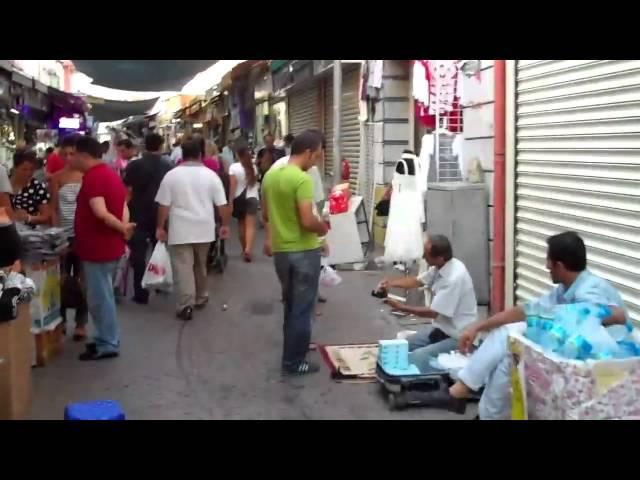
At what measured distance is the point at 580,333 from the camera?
12.9 ft

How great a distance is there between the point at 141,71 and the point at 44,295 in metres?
8.66

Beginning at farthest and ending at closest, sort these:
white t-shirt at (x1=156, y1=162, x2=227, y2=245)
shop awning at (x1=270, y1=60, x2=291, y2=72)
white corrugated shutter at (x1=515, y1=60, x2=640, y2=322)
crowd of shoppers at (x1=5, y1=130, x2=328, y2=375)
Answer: shop awning at (x1=270, y1=60, x2=291, y2=72) < white t-shirt at (x1=156, y1=162, x2=227, y2=245) < crowd of shoppers at (x1=5, y1=130, x2=328, y2=375) < white corrugated shutter at (x1=515, y1=60, x2=640, y2=322)

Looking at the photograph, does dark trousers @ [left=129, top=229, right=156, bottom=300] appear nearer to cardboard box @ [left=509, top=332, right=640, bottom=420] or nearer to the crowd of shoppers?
the crowd of shoppers

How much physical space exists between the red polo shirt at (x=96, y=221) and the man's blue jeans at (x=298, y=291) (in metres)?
1.38

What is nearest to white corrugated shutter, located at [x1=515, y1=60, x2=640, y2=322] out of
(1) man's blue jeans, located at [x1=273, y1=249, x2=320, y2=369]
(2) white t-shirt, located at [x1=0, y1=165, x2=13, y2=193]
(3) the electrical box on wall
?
(3) the electrical box on wall

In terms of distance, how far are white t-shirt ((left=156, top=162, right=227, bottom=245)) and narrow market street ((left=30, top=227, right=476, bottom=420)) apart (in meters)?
0.88

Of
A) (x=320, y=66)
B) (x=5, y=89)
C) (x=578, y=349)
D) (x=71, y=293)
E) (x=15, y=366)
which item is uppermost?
(x=320, y=66)

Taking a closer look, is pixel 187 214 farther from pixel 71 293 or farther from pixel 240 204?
pixel 240 204

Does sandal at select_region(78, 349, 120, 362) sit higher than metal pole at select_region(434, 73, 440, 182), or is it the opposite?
metal pole at select_region(434, 73, 440, 182)

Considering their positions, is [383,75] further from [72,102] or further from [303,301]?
[72,102]

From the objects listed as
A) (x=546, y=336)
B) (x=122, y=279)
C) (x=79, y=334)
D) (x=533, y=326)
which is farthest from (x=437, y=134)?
(x=546, y=336)

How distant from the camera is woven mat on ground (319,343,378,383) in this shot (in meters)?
6.25

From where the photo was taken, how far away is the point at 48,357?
683cm
